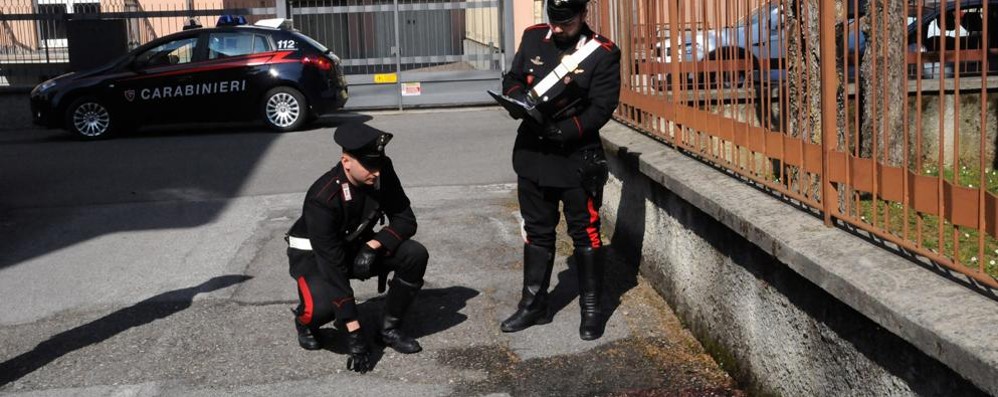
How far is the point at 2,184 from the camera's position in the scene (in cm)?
1252

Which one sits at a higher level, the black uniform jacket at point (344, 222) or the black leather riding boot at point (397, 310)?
the black uniform jacket at point (344, 222)

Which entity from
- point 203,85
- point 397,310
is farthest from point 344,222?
point 203,85

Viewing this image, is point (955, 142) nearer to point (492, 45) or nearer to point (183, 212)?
point (183, 212)

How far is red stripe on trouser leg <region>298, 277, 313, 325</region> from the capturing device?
6074mm

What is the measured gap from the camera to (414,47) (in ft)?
64.6

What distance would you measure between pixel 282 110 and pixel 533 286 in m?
10.7

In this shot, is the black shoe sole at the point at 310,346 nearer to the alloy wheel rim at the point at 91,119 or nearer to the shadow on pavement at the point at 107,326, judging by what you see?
the shadow on pavement at the point at 107,326

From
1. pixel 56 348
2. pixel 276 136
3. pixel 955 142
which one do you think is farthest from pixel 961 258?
pixel 276 136

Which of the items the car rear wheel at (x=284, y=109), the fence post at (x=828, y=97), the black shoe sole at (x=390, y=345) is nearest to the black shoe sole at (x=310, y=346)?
the black shoe sole at (x=390, y=345)

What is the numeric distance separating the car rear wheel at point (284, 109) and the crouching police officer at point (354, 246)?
34.4 feet

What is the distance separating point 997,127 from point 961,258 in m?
0.72

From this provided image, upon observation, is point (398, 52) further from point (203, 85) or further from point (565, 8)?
point (565, 8)

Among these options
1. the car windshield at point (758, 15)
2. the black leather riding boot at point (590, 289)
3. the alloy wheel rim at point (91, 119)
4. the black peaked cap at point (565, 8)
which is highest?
the black peaked cap at point (565, 8)

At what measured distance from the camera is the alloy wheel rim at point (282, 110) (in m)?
16.5
